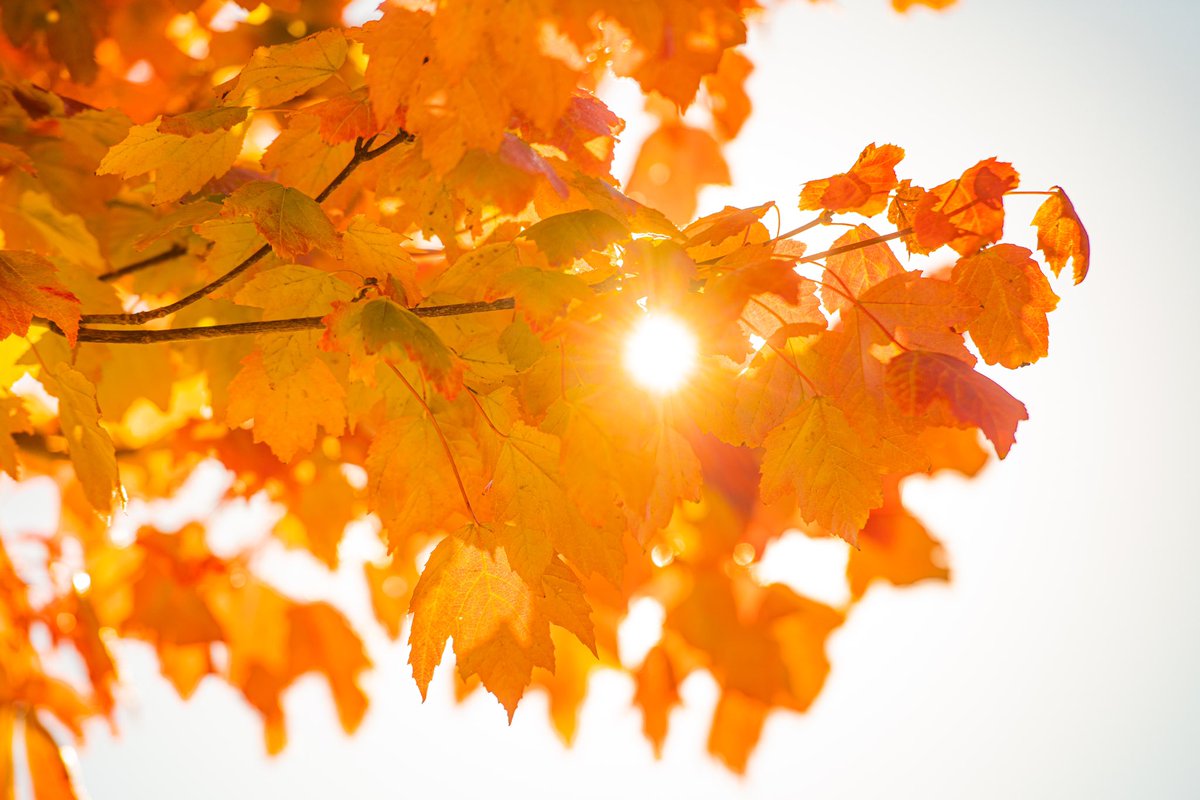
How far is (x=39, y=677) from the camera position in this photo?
273 centimetres

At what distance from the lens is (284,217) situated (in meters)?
1.10

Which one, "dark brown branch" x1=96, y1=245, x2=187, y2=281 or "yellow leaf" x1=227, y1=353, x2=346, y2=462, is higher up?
"dark brown branch" x1=96, y1=245, x2=187, y2=281

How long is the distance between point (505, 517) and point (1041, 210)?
2.57ft

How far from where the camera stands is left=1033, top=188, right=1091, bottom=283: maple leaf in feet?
3.61

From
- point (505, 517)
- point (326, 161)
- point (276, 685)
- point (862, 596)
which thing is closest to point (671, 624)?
point (862, 596)

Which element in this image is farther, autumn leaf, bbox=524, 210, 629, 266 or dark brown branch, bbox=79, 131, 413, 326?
dark brown branch, bbox=79, 131, 413, 326

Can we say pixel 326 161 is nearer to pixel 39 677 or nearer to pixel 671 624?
pixel 671 624

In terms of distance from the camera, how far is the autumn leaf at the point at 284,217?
1.07m

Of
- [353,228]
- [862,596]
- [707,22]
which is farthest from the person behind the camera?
[862,596]

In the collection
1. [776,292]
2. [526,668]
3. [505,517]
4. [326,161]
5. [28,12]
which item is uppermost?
[28,12]

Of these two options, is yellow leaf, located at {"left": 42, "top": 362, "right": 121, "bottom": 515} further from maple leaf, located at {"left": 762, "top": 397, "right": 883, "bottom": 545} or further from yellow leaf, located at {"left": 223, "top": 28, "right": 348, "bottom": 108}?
maple leaf, located at {"left": 762, "top": 397, "right": 883, "bottom": 545}

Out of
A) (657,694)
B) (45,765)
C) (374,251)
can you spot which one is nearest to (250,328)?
(374,251)

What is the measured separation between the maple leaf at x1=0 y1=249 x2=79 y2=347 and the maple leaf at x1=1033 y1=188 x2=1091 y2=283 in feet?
4.03

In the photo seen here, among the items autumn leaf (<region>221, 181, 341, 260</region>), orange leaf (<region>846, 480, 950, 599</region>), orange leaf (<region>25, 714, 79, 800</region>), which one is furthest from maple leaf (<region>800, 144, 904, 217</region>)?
orange leaf (<region>25, 714, 79, 800</region>)
